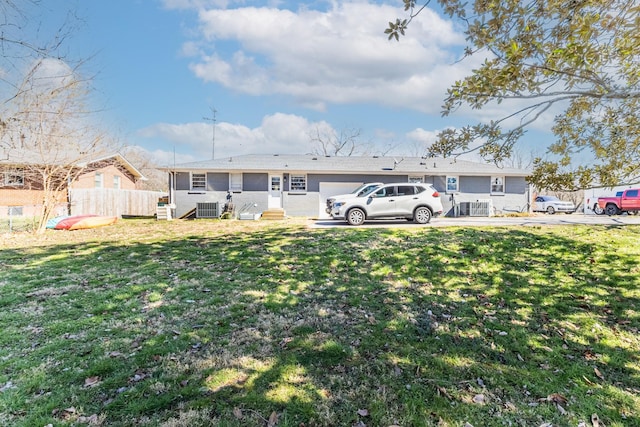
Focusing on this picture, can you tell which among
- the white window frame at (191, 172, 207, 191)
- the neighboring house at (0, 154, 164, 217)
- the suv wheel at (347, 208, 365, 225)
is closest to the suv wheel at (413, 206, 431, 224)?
the suv wheel at (347, 208, 365, 225)

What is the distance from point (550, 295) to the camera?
506cm

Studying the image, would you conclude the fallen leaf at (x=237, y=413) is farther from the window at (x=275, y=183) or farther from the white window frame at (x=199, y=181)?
the white window frame at (x=199, y=181)

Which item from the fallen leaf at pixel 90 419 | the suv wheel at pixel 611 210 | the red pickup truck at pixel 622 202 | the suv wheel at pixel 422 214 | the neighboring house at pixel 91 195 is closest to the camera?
the fallen leaf at pixel 90 419

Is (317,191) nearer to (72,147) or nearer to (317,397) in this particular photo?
(72,147)

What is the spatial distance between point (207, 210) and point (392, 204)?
9.52 meters

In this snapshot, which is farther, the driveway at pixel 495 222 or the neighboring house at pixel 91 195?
the neighboring house at pixel 91 195

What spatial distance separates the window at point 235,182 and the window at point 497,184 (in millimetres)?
15046

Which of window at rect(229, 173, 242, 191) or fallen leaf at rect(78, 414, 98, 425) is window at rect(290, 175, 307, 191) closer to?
window at rect(229, 173, 242, 191)

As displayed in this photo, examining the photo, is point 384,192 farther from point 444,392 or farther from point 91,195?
point 91,195

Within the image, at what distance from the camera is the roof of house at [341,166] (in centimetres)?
1781

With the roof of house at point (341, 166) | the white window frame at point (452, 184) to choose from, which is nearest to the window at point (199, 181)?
the roof of house at point (341, 166)

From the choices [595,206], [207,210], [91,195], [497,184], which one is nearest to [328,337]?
[207,210]

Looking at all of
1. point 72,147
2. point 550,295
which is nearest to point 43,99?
point 72,147

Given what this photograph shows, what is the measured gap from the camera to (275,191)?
719 inches
